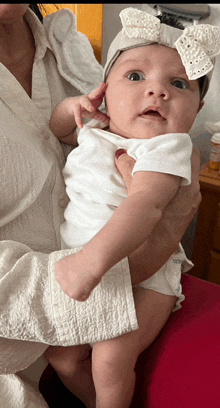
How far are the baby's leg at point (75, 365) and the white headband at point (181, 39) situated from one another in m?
0.65

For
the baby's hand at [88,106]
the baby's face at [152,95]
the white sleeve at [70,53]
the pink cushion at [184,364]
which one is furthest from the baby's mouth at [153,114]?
the pink cushion at [184,364]

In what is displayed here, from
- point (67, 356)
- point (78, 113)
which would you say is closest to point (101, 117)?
point (78, 113)

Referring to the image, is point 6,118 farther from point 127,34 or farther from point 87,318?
point 87,318

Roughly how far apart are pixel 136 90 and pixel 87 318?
0.47m

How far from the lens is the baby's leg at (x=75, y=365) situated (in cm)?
76

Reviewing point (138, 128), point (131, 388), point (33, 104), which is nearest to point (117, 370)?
point (131, 388)

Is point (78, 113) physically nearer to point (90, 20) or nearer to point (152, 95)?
point (152, 95)

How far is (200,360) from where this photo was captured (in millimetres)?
716

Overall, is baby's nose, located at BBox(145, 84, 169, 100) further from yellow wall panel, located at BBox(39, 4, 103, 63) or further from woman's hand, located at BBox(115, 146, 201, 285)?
yellow wall panel, located at BBox(39, 4, 103, 63)

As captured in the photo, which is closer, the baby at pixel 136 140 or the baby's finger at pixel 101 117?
the baby at pixel 136 140

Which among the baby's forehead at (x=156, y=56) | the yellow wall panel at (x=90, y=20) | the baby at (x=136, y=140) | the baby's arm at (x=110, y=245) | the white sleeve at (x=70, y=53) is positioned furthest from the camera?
the yellow wall panel at (x=90, y=20)

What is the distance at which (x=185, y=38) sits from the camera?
72 cm

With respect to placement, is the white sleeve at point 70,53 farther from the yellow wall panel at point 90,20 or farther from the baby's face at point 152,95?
the yellow wall panel at point 90,20

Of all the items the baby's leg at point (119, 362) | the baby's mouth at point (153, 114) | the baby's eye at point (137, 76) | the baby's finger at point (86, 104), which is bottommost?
the baby's leg at point (119, 362)
